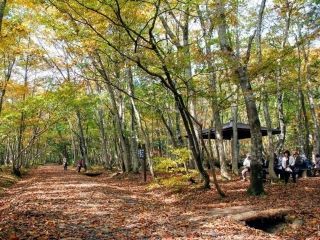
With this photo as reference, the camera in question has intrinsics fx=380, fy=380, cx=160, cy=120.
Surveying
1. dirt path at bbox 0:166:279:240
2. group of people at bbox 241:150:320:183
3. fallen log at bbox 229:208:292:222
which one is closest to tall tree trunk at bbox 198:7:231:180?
group of people at bbox 241:150:320:183

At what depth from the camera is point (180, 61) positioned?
471 inches

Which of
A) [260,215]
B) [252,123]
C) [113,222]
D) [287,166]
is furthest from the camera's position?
[287,166]

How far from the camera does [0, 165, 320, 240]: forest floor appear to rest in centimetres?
745

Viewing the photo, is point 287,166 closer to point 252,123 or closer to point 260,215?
point 252,123

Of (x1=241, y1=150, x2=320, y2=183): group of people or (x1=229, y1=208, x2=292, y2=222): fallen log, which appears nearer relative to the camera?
(x1=229, y1=208, x2=292, y2=222): fallen log

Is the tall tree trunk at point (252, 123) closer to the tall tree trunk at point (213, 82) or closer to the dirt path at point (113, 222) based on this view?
the tall tree trunk at point (213, 82)

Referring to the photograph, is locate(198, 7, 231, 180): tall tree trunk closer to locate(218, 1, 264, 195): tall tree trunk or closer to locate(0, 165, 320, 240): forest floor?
locate(218, 1, 264, 195): tall tree trunk

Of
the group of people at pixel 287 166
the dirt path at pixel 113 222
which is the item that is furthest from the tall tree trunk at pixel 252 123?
the group of people at pixel 287 166

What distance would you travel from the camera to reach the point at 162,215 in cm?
973

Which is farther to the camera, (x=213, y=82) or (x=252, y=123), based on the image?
(x=213, y=82)

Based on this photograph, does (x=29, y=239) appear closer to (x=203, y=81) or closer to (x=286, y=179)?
(x=203, y=81)

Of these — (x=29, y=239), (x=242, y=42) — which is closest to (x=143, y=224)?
(x=29, y=239)

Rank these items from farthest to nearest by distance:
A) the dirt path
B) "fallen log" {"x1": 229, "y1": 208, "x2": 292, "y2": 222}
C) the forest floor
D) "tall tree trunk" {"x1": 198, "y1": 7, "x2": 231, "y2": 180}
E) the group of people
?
the group of people
"tall tree trunk" {"x1": 198, "y1": 7, "x2": 231, "y2": 180}
"fallen log" {"x1": 229, "y1": 208, "x2": 292, "y2": 222}
the forest floor
the dirt path

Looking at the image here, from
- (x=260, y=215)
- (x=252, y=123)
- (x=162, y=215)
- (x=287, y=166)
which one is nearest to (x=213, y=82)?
(x=252, y=123)
